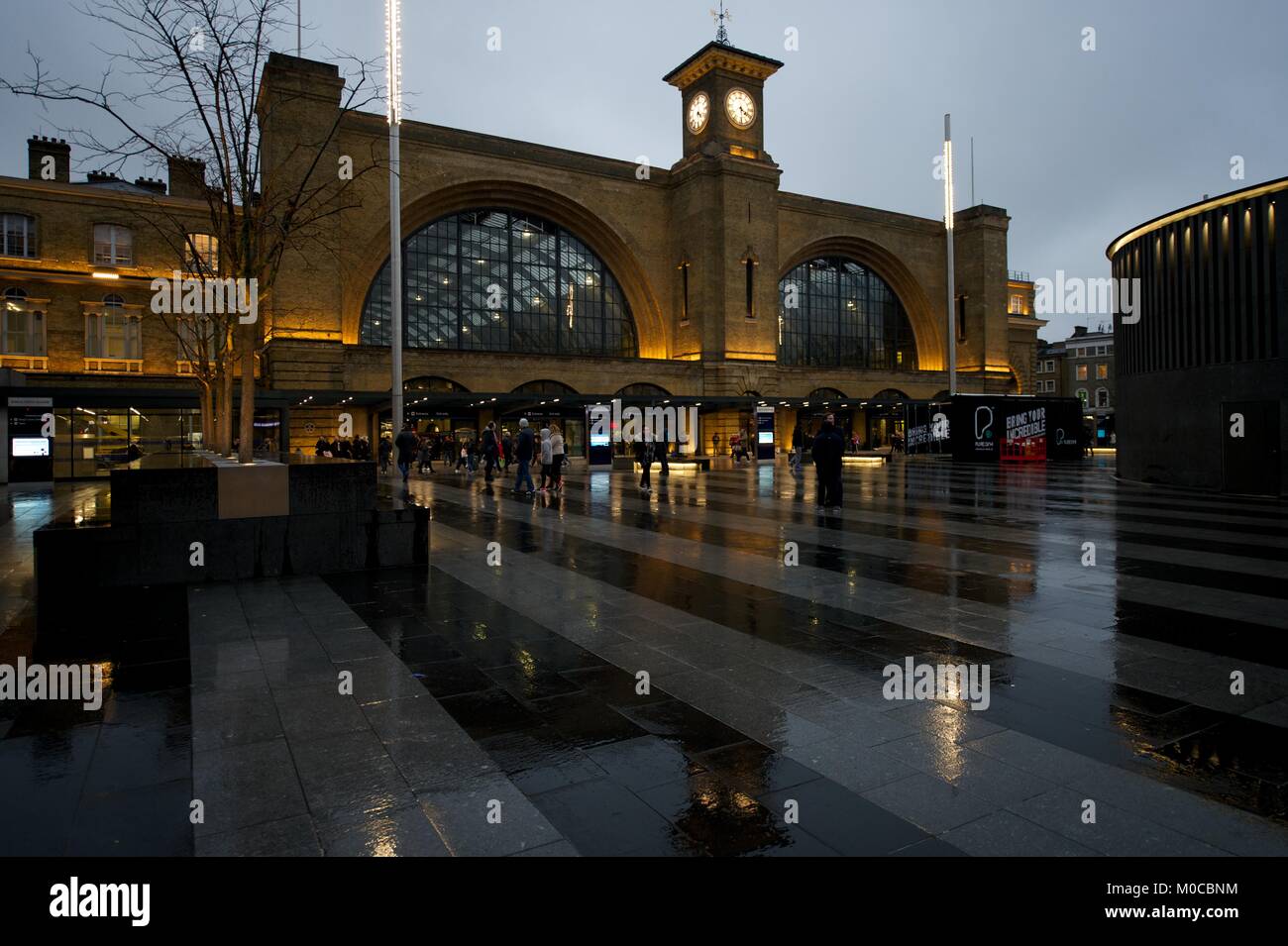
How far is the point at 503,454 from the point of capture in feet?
94.1

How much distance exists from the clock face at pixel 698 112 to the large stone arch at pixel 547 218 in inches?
374

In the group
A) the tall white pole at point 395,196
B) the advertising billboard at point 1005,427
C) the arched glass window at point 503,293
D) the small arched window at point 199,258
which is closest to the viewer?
the small arched window at point 199,258

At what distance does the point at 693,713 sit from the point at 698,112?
48.9m

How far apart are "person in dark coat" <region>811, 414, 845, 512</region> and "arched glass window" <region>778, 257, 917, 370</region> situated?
39566 millimetres

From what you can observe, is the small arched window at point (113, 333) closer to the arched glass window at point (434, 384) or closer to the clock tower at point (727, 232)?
the arched glass window at point (434, 384)

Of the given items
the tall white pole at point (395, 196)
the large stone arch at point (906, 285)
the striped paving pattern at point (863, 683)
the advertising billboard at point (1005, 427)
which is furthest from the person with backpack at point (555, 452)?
the large stone arch at point (906, 285)

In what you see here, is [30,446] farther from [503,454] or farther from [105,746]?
[105,746]

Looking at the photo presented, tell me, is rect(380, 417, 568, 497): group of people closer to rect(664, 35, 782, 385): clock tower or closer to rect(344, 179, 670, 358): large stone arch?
rect(344, 179, 670, 358): large stone arch

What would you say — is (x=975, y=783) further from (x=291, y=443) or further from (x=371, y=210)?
(x=371, y=210)

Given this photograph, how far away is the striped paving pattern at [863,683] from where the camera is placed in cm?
306

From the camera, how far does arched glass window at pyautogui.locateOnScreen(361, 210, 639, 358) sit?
40.3 meters

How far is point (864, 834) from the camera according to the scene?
2932 millimetres
